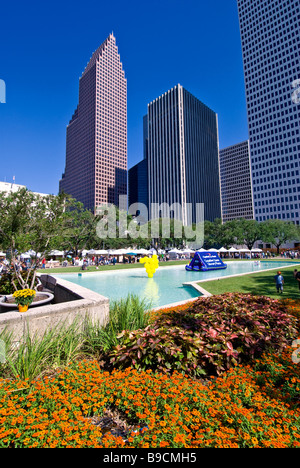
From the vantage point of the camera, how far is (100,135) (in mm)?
158625

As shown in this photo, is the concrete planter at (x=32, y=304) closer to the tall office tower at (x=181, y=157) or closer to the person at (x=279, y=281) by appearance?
the person at (x=279, y=281)

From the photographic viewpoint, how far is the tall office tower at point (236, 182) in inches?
6388

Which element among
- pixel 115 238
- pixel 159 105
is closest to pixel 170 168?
pixel 159 105

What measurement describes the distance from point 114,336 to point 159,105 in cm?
16411

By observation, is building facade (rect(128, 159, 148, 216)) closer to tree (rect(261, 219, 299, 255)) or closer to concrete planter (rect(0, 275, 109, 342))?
tree (rect(261, 219, 299, 255))

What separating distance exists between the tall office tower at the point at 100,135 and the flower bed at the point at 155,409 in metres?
151

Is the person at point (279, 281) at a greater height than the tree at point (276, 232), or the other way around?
the tree at point (276, 232)

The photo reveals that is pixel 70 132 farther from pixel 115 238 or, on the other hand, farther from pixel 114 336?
pixel 114 336

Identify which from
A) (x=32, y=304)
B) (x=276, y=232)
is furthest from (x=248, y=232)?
(x=32, y=304)

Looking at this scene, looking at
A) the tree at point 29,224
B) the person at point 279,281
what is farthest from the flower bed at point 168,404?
the person at point 279,281

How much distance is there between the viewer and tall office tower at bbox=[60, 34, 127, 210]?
6206 inches

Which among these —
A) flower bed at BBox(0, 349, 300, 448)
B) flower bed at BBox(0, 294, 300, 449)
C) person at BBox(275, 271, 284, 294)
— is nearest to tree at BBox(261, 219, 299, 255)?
person at BBox(275, 271, 284, 294)

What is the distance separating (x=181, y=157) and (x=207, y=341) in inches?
5305

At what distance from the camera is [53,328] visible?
5.00 metres
